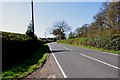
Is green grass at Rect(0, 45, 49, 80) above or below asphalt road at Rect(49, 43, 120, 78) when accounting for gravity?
below

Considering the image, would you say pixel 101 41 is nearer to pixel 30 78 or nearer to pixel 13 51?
pixel 13 51

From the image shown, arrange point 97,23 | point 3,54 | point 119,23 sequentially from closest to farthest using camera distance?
point 3,54
point 119,23
point 97,23

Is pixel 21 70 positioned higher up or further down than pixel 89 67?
further down

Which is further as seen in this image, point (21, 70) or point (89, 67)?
point (89, 67)

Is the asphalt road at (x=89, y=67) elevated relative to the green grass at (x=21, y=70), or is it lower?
elevated

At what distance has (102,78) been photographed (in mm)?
9914

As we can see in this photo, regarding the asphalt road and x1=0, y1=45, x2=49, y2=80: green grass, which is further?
x1=0, y1=45, x2=49, y2=80: green grass

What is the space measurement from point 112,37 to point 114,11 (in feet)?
75.9

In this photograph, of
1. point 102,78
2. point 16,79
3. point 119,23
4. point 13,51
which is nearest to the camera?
point 102,78

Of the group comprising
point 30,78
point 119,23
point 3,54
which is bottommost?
point 30,78

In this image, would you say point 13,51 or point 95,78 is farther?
point 13,51

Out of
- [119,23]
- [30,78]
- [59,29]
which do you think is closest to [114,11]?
[119,23]

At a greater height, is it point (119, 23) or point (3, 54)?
point (119, 23)

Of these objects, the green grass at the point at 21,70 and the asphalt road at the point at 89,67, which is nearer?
the asphalt road at the point at 89,67
